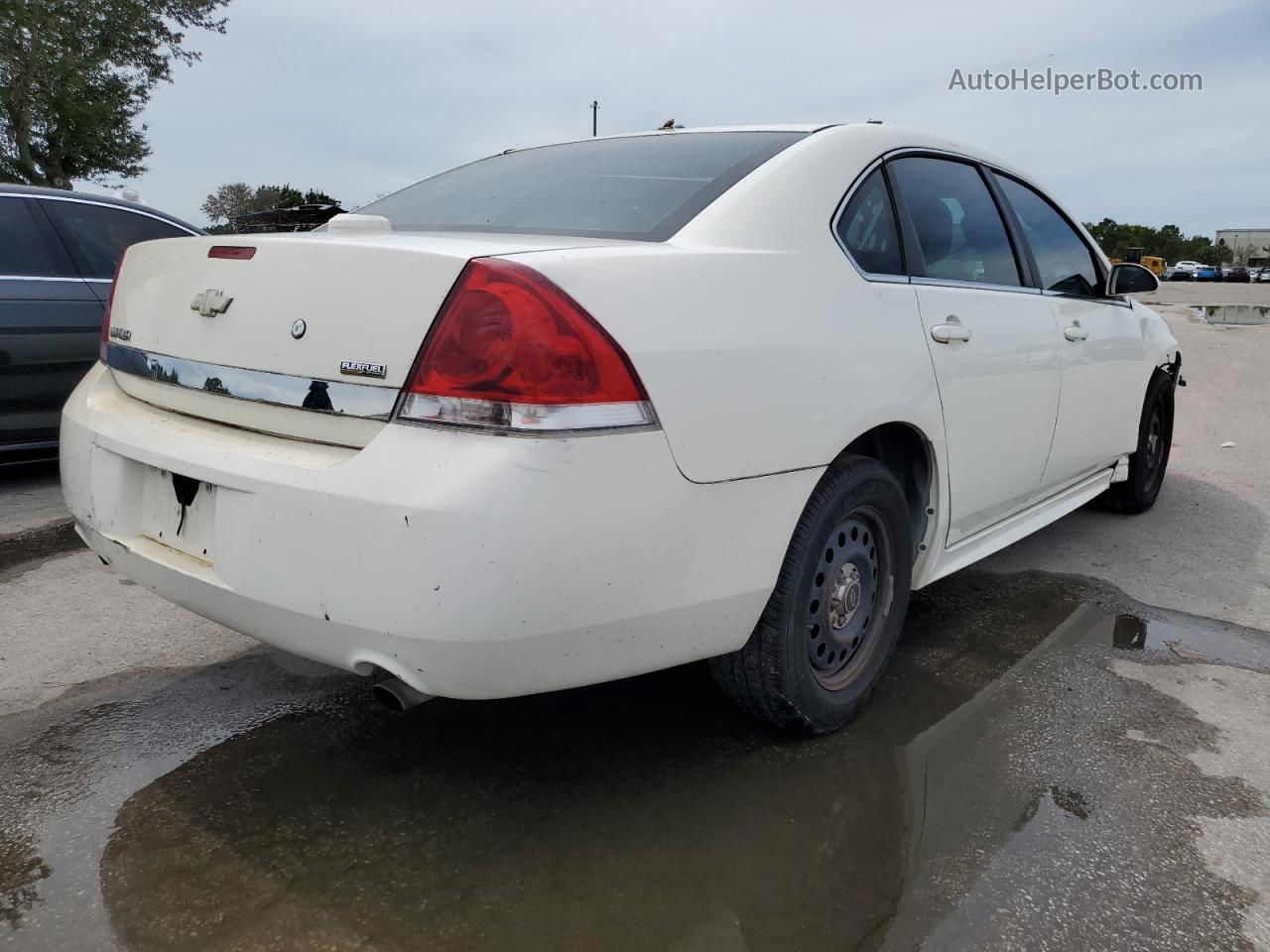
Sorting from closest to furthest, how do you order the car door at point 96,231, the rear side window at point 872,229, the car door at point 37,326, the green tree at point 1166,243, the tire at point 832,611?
the tire at point 832,611, the rear side window at point 872,229, the car door at point 37,326, the car door at point 96,231, the green tree at point 1166,243

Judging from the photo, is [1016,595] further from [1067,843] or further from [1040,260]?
[1067,843]

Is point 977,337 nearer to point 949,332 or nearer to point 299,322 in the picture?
point 949,332

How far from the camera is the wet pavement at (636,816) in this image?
6.08 feet

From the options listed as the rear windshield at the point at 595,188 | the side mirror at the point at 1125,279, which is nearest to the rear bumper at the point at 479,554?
the rear windshield at the point at 595,188

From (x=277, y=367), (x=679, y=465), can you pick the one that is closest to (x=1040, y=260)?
(x=679, y=465)

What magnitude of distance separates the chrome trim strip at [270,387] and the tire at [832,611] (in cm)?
97

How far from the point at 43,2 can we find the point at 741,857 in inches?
1011

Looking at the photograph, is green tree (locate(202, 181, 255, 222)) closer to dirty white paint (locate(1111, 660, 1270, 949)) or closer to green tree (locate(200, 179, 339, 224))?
green tree (locate(200, 179, 339, 224))

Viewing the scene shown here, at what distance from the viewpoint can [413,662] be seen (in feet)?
6.00

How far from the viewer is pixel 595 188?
2.58 meters

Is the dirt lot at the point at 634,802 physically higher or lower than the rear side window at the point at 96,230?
lower

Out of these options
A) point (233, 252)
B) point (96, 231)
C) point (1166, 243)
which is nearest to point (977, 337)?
point (233, 252)

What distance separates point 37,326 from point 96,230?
0.68 m

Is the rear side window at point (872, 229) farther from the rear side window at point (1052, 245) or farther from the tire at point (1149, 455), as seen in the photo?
the tire at point (1149, 455)
